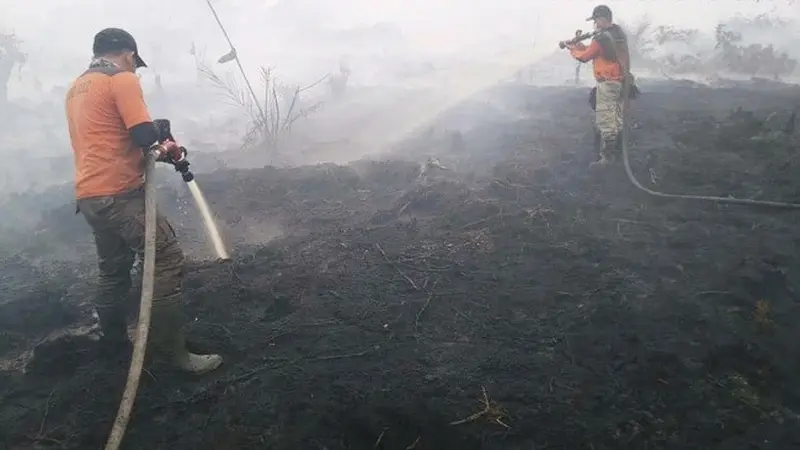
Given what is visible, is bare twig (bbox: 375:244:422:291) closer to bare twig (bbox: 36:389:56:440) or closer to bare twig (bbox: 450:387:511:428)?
bare twig (bbox: 450:387:511:428)

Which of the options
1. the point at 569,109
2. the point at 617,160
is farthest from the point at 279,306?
the point at 569,109

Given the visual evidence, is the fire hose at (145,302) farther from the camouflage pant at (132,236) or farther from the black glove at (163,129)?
the camouflage pant at (132,236)

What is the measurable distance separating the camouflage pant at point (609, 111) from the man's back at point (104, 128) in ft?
17.6

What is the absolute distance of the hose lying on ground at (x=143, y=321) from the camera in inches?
97.2

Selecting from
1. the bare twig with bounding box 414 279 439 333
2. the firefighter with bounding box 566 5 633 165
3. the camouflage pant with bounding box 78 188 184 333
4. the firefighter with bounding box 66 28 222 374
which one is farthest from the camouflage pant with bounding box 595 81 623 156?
the camouflage pant with bounding box 78 188 184 333

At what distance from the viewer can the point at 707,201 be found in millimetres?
5719

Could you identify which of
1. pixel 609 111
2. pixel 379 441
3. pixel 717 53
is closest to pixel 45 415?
pixel 379 441

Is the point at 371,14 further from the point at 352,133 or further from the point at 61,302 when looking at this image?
the point at 61,302

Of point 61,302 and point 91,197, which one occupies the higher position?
point 91,197

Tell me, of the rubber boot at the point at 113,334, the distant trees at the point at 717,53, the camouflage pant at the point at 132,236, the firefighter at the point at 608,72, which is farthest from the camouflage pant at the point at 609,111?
the distant trees at the point at 717,53

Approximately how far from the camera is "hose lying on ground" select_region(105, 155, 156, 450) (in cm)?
247

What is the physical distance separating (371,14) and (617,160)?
27348 mm

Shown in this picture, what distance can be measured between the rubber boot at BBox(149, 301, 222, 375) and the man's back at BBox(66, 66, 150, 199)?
0.75 m

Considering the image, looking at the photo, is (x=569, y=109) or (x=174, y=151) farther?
(x=569, y=109)
